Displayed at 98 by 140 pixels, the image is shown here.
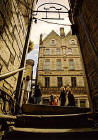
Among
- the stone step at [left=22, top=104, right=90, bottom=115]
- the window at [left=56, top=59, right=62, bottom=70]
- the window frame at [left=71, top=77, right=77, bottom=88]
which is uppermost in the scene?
the window at [left=56, top=59, right=62, bottom=70]

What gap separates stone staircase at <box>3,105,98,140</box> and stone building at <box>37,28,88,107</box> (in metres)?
11.6

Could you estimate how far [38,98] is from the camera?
5766mm

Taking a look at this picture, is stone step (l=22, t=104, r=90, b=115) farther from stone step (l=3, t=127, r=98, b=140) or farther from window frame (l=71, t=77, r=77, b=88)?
window frame (l=71, t=77, r=77, b=88)

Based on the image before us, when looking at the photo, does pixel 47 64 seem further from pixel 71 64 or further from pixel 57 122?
pixel 57 122

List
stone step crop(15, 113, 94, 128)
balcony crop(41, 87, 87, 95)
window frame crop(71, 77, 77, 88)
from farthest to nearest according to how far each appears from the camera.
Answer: window frame crop(71, 77, 77, 88)
balcony crop(41, 87, 87, 95)
stone step crop(15, 113, 94, 128)

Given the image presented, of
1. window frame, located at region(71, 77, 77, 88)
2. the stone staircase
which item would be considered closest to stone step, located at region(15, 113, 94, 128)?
the stone staircase

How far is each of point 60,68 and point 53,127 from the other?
14526mm

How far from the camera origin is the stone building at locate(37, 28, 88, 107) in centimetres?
1416

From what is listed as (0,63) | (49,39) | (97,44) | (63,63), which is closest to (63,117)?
(0,63)

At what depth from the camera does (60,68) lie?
655 inches

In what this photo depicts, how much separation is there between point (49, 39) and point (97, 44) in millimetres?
19327

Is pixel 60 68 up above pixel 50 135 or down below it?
above

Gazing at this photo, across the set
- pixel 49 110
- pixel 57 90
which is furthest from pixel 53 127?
pixel 57 90

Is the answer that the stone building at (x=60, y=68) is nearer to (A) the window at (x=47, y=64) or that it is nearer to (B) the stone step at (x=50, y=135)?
(A) the window at (x=47, y=64)
